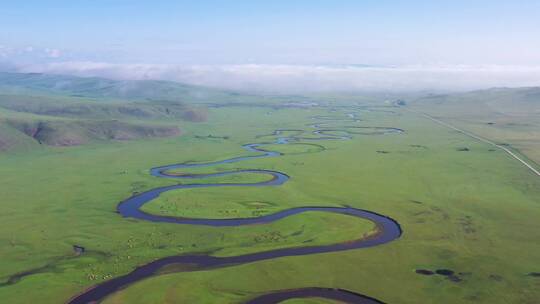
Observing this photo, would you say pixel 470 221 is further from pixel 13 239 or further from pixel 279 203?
pixel 13 239

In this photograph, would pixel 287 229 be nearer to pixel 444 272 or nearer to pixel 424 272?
pixel 424 272

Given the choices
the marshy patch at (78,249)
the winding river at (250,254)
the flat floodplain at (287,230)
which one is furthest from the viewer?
the marshy patch at (78,249)

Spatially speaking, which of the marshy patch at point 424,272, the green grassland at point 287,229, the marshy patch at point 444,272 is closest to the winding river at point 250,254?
the green grassland at point 287,229

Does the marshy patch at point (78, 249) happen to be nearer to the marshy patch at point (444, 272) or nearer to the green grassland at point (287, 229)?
the green grassland at point (287, 229)

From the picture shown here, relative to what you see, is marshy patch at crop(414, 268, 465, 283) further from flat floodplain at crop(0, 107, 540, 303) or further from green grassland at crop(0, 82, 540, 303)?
green grassland at crop(0, 82, 540, 303)

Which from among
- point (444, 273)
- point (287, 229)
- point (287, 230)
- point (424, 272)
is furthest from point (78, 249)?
point (444, 273)

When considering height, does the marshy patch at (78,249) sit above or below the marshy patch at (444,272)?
below
